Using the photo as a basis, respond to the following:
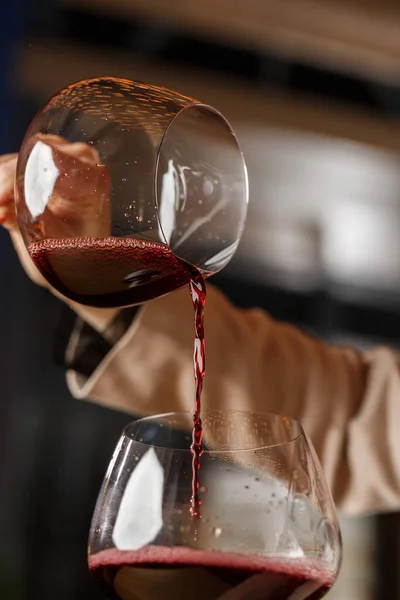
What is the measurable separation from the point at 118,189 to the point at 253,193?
2349mm

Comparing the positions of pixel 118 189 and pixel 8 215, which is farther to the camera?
pixel 8 215

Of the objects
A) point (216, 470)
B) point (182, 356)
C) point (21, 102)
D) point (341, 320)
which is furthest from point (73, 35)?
point (216, 470)

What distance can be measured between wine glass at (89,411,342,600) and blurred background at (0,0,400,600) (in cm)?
190

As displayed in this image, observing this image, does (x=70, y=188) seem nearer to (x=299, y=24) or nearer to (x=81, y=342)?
(x=81, y=342)

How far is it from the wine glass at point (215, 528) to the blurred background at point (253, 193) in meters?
1.90

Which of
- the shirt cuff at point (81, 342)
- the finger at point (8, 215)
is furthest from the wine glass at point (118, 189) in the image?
the shirt cuff at point (81, 342)

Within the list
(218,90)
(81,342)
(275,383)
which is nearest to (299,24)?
(218,90)

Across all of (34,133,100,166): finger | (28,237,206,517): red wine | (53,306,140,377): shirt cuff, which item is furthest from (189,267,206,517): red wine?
(53,306,140,377): shirt cuff

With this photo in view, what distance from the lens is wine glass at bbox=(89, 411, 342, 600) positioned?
478 mm

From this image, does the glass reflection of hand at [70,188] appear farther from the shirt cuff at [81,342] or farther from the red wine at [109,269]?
the shirt cuff at [81,342]

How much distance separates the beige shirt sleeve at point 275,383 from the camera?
1129 mm

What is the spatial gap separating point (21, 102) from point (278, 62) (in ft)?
2.64

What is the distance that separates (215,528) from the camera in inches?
19.0

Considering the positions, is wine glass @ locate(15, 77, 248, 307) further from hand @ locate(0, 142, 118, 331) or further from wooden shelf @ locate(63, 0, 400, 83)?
wooden shelf @ locate(63, 0, 400, 83)
